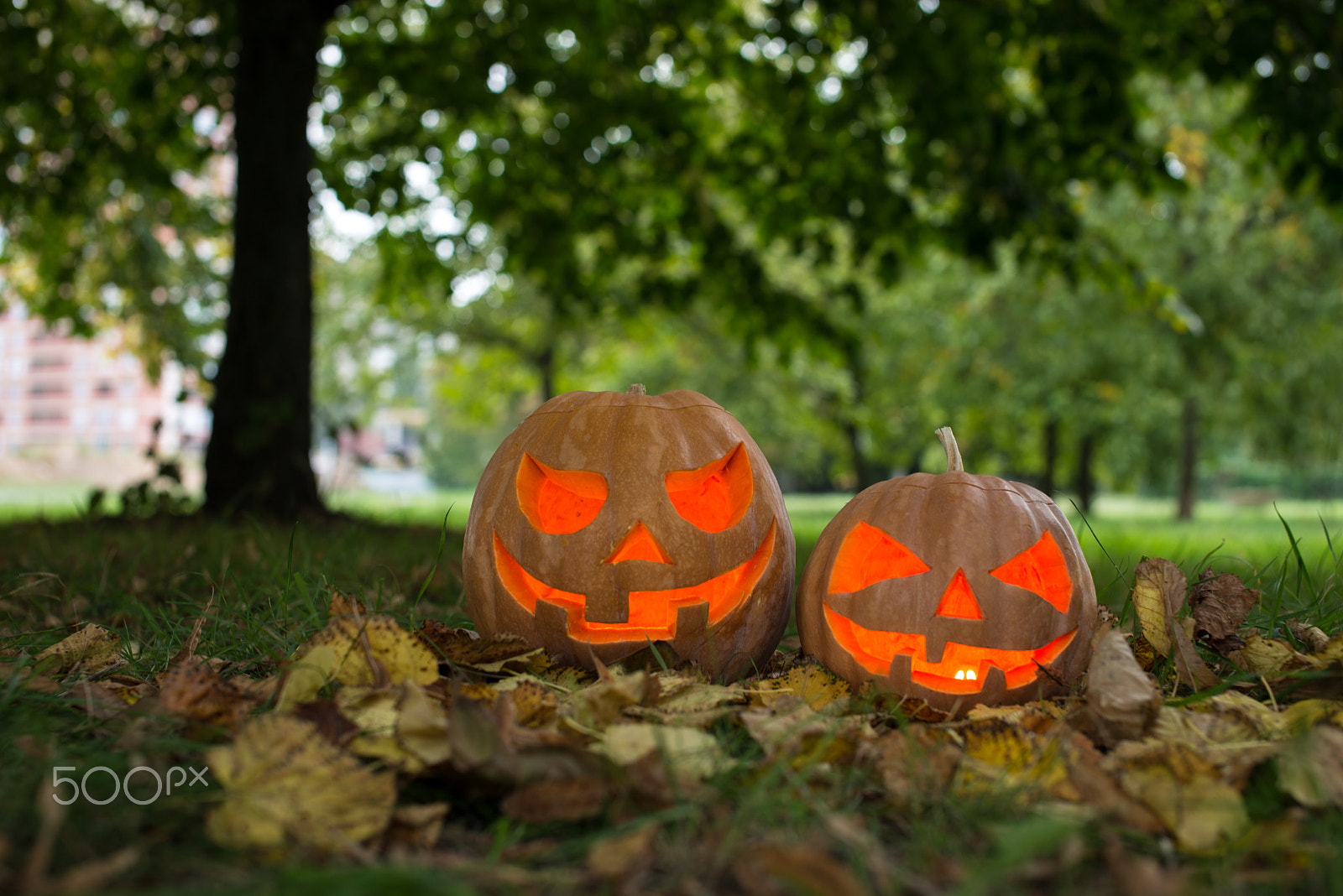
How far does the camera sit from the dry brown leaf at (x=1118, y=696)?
146 cm

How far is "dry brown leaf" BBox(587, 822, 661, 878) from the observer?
1.03 meters

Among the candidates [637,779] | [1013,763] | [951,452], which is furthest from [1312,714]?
[637,779]

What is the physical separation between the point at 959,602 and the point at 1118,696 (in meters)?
0.45

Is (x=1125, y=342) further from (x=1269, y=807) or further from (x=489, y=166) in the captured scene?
(x=1269, y=807)

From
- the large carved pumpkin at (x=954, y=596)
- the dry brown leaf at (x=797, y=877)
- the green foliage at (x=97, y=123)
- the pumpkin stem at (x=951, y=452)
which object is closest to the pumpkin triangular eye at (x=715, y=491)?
the large carved pumpkin at (x=954, y=596)

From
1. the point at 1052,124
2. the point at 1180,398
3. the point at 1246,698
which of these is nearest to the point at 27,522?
the point at 1246,698

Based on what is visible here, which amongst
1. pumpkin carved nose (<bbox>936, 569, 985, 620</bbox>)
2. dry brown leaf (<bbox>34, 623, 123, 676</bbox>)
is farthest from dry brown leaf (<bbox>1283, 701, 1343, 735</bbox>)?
dry brown leaf (<bbox>34, 623, 123, 676</bbox>)

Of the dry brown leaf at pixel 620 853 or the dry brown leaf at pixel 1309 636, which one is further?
the dry brown leaf at pixel 1309 636

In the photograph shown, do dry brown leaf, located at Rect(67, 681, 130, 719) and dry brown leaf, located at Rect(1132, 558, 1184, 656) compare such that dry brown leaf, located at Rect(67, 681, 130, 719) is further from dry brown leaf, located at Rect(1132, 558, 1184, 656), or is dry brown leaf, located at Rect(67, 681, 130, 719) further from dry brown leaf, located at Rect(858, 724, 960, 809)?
dry brown leaf, located at Rect(1132, 558, 1184, 656)

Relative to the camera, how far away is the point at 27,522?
4.59m

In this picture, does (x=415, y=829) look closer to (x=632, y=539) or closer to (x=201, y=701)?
(x=201, y=701)

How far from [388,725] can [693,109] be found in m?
6.27

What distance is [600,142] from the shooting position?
6586 mm

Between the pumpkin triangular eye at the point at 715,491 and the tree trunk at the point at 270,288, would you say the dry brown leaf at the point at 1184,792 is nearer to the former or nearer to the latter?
the pumpkin triangular eye at the point at 715,491
